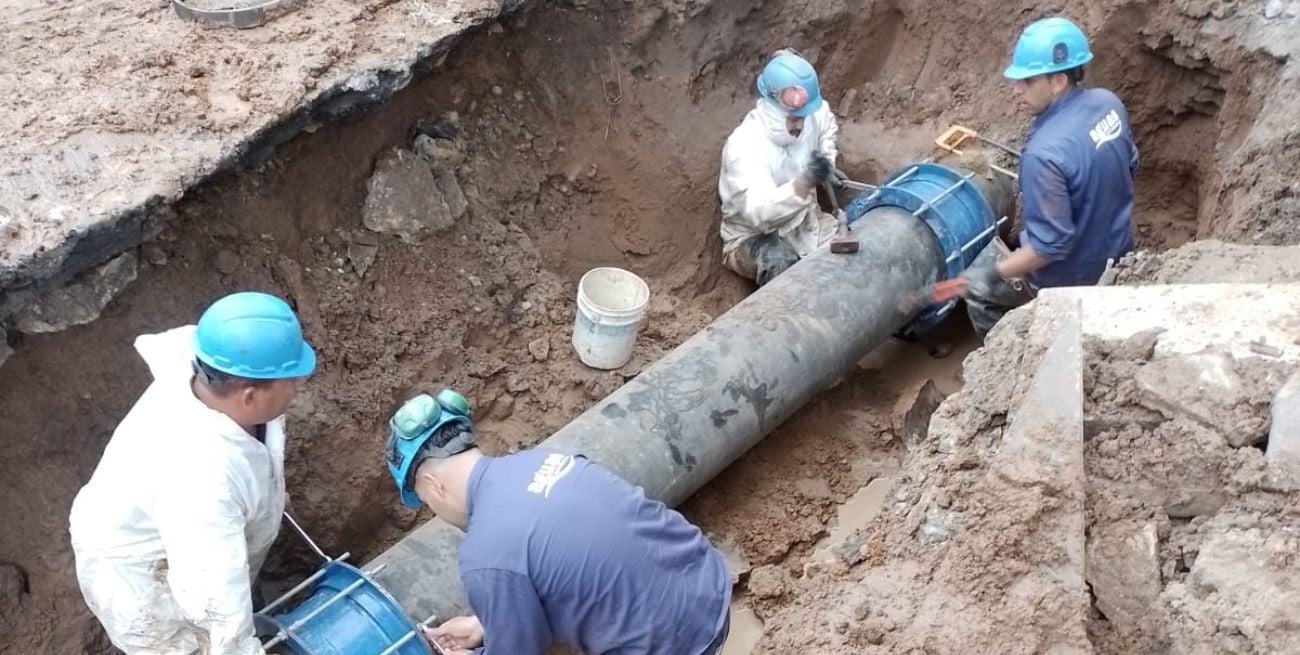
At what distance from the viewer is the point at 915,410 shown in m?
5.11

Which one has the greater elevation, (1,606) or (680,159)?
(680,159)

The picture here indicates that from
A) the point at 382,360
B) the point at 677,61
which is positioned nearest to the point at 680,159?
the point at 677,61

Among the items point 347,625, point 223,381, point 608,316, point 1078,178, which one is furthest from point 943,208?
point 223,381

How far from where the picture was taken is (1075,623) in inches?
97.4

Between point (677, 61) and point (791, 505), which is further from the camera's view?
point (677, 61)

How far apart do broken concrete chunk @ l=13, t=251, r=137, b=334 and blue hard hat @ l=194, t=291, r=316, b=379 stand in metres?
0.87

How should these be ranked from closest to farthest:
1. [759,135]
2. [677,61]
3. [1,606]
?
1. [1,606]
2. [759,135]
3. [677,61]

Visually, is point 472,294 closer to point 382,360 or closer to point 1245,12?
point 382,360

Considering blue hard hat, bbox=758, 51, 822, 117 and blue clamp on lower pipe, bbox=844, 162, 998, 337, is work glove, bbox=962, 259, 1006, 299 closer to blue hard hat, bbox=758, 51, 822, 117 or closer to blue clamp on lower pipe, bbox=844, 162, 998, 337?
blue clamp on lower pipe, bbox=844, 162, 998, 337

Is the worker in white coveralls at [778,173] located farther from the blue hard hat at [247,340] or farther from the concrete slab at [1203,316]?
the blue hard hat at [247,340]

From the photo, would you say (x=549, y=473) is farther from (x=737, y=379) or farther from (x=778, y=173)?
(x=778, y=173)

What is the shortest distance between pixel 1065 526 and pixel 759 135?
3.16 metres

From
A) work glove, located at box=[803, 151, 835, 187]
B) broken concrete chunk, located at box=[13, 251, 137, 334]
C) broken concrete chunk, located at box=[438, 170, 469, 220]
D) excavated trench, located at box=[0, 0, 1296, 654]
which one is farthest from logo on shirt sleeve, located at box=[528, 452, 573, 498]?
work glove, located at box=[803, 151, 835, 187]

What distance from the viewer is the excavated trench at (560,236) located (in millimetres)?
3922
